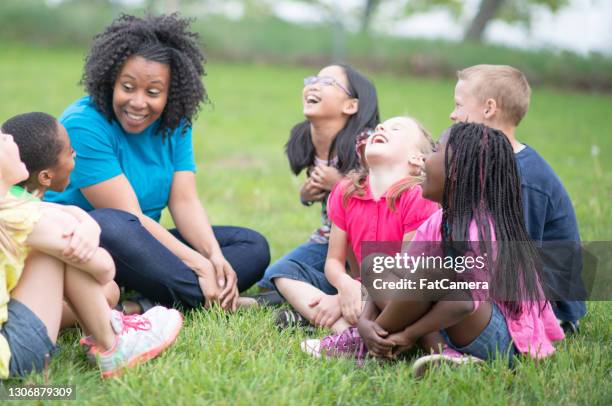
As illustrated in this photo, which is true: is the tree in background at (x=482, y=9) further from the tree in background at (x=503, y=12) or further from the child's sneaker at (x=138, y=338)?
the child's sneaker at (x=138, y=338)

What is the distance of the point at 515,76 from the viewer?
3.64 m

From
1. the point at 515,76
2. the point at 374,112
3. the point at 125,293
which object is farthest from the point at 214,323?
the point at 515,76

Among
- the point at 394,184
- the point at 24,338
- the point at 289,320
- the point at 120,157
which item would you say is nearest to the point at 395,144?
the point at 394,184

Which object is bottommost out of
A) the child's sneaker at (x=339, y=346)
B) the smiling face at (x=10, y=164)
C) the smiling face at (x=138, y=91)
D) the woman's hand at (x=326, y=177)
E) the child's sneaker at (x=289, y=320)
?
the child's sneaker at (x=289, y=320)

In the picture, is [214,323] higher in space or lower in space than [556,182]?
lower

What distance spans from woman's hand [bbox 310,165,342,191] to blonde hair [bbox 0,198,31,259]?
174 centimetres

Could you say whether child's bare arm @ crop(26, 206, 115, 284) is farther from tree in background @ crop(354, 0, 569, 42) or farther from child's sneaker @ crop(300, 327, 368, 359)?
tree in background @ crop(354, 0, 569, 42)

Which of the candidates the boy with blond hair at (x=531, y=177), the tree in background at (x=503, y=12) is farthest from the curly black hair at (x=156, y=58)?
the tree in background at (x=503, y=12)

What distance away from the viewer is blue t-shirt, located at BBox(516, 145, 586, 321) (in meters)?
3.35

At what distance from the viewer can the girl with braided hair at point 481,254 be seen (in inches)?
110

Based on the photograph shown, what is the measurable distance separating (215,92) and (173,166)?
10.4m

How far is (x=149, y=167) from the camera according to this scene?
3.95 metres

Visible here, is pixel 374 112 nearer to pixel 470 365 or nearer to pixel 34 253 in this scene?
pixel 470 365

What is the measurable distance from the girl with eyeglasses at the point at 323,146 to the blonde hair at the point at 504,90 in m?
0.63
